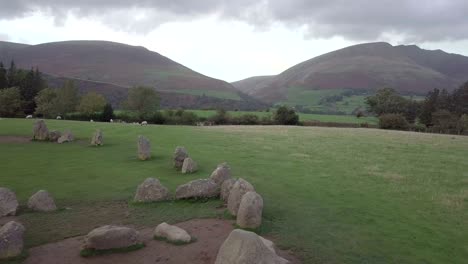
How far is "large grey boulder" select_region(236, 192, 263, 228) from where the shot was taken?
1439cm

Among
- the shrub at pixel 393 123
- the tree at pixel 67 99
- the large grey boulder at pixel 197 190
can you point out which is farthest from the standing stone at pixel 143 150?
the tree at pixel 67 99

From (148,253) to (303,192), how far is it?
9.41m

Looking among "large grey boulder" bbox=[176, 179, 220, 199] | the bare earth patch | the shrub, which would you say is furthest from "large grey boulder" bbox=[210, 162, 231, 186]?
the shrub

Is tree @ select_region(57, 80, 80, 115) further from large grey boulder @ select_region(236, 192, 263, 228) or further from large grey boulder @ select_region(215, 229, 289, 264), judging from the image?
large grey boulder @ select_region(215, 229, 289, 264)

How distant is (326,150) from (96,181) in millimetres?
20286

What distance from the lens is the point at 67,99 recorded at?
90.2 meters

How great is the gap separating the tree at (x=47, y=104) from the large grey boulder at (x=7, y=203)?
75.8 meters

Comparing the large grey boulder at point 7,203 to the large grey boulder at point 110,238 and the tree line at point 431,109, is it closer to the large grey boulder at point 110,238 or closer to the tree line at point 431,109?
the large grey boulder at point 110,238

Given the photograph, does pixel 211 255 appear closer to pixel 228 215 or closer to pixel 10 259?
pixel 228 215

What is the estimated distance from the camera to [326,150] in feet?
114

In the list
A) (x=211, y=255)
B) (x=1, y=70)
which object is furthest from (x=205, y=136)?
(x=1, y=70)

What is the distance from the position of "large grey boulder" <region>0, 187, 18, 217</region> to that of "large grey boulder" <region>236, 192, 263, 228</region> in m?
8.84

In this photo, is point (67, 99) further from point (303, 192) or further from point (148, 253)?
point (148, 253)

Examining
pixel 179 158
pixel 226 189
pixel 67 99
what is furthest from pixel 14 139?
pixel 67 99
